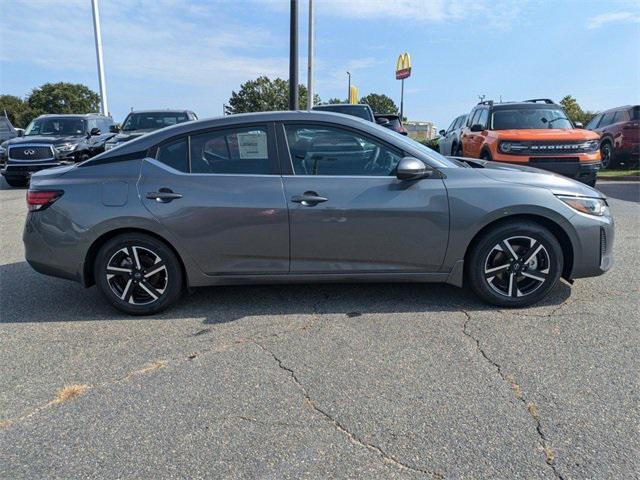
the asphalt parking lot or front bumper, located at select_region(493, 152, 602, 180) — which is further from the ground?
front bumper, located at select_region(493, 152, 602, 180)

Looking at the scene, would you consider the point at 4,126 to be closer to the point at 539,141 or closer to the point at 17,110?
the point at 539,141

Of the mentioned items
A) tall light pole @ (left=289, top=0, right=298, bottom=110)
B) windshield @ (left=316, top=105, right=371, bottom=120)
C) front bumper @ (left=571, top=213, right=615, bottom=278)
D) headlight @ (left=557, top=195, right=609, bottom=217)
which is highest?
tall light pole @ (left=289, top=0, right=298, bottom=110)

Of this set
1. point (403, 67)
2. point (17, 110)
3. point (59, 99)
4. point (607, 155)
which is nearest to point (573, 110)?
point (403, 67)

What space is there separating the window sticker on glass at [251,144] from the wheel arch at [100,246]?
37.0 inches

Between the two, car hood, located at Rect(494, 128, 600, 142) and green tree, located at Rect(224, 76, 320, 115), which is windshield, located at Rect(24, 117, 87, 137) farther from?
green tree, located at Rect(224, 76, 320, 115)

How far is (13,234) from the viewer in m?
7.33

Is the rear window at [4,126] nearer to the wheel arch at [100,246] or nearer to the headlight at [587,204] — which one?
the wheel arch at [100,246]

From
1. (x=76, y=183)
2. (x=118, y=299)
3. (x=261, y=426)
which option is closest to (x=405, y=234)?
(x=261, y=426)

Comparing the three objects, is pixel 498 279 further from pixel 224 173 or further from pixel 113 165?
pixel 113 165

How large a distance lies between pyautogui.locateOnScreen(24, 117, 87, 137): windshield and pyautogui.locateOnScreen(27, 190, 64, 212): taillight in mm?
10482

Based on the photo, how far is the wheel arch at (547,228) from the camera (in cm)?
400

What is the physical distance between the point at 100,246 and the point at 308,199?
1.76 meters

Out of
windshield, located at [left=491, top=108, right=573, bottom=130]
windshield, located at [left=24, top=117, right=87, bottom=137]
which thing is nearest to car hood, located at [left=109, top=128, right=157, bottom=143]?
windshield, located at [left=24, top=117, right=87, bottom=137]

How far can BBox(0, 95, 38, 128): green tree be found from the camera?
249ft
